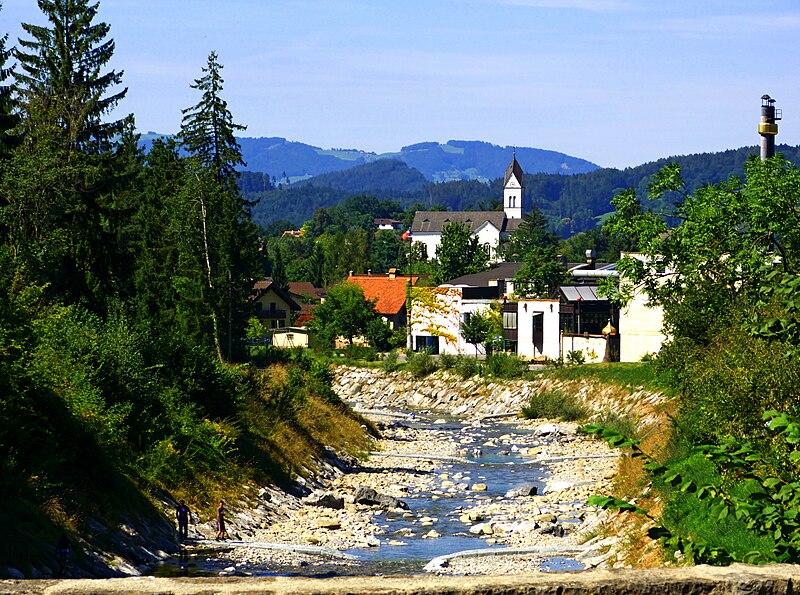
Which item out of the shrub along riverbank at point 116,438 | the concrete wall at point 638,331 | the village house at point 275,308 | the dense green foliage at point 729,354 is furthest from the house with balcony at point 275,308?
the dense green foliage at point 729,354

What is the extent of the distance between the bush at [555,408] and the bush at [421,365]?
1514 centimetres

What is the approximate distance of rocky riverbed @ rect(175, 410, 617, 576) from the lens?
958 inches

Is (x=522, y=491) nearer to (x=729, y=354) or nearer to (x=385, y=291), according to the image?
(x=729, y=354)

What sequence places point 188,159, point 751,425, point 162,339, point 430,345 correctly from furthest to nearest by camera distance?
1. point 430,345
2. point 188,159
3. point 162,339
4. point 751,425

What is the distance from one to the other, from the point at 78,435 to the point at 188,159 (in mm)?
36062

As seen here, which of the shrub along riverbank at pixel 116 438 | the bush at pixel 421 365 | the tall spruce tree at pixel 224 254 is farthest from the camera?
the bush at pixel 421 365

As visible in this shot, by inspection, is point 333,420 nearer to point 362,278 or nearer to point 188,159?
point 188,159


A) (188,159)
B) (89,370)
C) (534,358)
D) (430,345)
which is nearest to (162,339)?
(89,370)

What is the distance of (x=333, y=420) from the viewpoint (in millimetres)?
49719

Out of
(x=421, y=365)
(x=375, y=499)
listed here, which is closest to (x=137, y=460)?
(x=375, y=499)

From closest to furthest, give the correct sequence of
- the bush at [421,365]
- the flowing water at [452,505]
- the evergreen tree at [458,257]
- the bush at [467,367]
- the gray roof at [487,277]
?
1. the flowing water at [452,505]
2. the bush at [467,367]
3. the bush at [421,365]
4. the gray roof at [487,277]
5. the evergreen tree at [458,257]

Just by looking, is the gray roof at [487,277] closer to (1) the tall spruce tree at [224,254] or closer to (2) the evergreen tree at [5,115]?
(1) the tall spruce tree at [224,254]

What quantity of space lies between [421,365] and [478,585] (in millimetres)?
72925

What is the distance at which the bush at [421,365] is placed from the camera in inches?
3150
